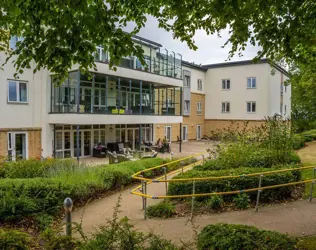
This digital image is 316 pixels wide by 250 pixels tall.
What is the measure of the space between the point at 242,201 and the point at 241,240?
11.5 feet

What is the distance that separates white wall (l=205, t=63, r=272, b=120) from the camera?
110ft

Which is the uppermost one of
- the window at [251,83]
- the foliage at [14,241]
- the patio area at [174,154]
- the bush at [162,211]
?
the window at [251,83]

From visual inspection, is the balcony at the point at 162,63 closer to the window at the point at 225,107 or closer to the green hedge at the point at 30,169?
the window at the point at 225,107

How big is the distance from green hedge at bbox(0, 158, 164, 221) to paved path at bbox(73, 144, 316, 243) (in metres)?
0.70

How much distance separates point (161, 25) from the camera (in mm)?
6672

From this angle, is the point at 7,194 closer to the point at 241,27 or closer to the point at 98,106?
the point at 241,27

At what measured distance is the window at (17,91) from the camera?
1698 cm

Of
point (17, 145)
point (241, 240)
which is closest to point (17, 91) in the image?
point (17, 145)

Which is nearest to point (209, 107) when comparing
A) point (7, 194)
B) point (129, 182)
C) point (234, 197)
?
point (129, 182)

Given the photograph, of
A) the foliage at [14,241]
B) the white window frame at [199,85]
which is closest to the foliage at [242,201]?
the foliage at [14,241]

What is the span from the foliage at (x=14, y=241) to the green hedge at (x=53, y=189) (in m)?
2.11

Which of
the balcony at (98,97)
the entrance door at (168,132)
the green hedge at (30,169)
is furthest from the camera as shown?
the entrance door at (168,132)

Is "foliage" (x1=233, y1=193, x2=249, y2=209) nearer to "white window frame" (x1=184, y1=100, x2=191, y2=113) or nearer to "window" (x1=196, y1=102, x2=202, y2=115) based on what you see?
"white window frame" (x1=184, y1=100, x2=191, y2=113)

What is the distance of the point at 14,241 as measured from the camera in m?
4.34
